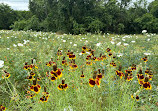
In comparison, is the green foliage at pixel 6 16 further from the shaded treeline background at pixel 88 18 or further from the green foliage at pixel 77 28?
the green foliage at pixel 77 28

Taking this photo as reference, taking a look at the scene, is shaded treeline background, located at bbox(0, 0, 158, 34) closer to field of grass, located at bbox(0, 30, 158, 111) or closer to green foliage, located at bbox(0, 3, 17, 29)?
green foliage, located at bbox(0, 3, 17, 29)

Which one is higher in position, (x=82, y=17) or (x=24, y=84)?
(x=82, y=17)

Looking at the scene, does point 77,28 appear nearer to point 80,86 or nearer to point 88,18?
point 88,18

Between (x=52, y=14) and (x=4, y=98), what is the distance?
63.5 ft

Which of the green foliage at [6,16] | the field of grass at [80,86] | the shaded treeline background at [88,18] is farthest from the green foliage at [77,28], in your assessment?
the green foliage at [6,16]

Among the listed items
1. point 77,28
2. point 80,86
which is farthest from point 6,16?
point 80,86

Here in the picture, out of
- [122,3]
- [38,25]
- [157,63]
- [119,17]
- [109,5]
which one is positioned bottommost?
[157,63]

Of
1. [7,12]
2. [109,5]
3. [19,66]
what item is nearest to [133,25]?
[109,5]

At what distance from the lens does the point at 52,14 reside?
19.7 meters

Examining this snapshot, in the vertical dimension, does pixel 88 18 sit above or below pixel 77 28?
above

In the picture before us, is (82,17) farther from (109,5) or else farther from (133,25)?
(133,25)

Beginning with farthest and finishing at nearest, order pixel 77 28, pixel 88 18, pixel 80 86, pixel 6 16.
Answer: pixel 6 16 < pixel 88 18 < pixel 77 28 < pixel 80 86

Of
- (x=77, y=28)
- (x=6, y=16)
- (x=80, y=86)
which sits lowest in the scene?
(x=80, y=86)

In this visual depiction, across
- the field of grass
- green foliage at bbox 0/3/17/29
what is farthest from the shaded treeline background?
the field of grass
